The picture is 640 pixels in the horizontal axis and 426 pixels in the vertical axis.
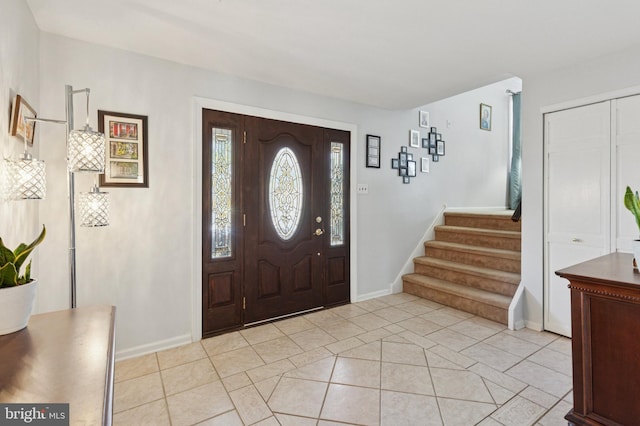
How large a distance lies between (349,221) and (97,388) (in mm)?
3209

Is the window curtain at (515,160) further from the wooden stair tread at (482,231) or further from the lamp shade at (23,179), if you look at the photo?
the lamp shade at (23,179)

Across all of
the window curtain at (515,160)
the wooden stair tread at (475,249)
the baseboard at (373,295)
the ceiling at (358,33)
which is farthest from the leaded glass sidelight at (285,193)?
the window curtain at (515,160)

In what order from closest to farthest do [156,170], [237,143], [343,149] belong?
[156,170] < [237,143] < [343,149]

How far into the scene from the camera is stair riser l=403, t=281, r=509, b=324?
3.26 m

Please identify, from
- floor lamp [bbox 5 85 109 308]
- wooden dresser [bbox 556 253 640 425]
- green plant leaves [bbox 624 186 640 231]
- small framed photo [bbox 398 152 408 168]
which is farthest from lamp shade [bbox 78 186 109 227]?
small framed photo [bbox 398 152 408 168]

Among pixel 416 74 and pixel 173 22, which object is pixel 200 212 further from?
pixel 416 74

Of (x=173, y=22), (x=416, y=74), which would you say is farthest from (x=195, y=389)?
(x=416, y=74)

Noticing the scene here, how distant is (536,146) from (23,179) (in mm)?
3826

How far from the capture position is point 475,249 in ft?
13.0

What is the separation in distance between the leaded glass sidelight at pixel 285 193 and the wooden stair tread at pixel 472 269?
1968 millimetres

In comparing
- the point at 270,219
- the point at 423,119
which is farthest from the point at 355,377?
the point at 423,119

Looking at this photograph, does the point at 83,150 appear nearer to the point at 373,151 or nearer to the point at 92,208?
the point at 92,208

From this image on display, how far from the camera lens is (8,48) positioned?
62.9 inches

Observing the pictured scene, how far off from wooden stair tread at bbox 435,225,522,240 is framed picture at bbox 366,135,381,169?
1.41 m
